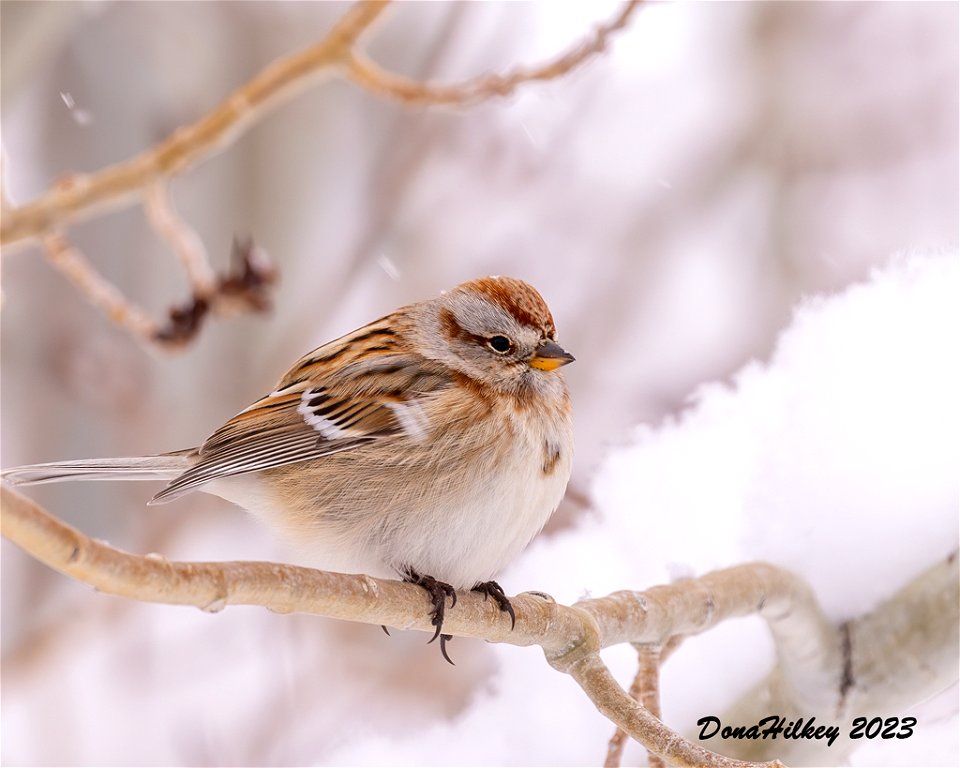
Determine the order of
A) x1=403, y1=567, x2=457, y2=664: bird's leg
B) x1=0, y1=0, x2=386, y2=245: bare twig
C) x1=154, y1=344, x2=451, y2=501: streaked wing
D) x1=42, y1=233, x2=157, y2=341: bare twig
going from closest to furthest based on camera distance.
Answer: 1. x1=0, y1=0, x2=386, y2=245: bare twig
2. x1=42, y1=233, x2=157, y2=341: bare twig
3. x1=403, y1=567, x2=457, y2=664: bird's leg
4. x1=154, y1=344, x2=451, y2=501: streaked wing

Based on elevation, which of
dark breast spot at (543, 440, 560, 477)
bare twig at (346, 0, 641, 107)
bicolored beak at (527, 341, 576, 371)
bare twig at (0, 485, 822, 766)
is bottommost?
bare twig at (0, 485, 822, 766)

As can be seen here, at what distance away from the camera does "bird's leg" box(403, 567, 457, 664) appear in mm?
1813

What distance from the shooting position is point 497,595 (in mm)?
1900

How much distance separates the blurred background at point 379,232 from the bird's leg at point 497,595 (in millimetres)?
714

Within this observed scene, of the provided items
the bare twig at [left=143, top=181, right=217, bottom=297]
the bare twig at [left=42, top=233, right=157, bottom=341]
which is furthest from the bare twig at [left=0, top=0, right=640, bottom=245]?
the bare twig at [left=42, top=233, right=157, bottom=341]

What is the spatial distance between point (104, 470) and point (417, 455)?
580 mm

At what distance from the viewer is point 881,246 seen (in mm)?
2820

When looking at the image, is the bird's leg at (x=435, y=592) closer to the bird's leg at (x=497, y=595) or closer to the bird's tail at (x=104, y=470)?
the bird's leg at (x=497, y=595)

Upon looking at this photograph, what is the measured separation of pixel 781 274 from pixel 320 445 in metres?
1.72

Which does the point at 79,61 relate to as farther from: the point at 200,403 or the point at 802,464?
the point at 802,464

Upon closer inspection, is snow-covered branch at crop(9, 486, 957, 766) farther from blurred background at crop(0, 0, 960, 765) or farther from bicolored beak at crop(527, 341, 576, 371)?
blurred background at crop(0, 0, 960, 765)

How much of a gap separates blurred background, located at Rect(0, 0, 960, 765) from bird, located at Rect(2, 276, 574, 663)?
0.78 m

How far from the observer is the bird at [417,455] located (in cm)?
187

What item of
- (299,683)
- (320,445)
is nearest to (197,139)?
(320,445)
